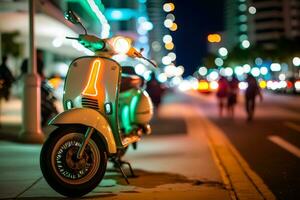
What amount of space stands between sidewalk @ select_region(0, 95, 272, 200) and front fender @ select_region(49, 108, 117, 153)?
2.29 feet

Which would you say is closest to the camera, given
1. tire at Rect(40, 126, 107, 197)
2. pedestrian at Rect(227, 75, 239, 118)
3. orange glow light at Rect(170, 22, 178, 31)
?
tire at Rect(40, 126, 107, 197)

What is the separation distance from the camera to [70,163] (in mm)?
7457

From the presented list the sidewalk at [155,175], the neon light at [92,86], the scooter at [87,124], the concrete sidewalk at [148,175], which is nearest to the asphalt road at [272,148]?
the sidewalk at [155,175]

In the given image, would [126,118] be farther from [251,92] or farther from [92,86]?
[251,92]

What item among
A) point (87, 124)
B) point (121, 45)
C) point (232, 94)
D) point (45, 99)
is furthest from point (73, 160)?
point (232, 94)

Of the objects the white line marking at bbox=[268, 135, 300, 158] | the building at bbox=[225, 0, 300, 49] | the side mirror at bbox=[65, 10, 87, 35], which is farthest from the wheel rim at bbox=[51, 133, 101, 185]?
the building at bbox=[225, 0, 300, 49]

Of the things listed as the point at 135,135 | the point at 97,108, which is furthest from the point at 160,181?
the point at 97,108

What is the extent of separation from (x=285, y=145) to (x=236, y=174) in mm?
4619

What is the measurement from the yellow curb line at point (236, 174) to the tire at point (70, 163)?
1.79 m

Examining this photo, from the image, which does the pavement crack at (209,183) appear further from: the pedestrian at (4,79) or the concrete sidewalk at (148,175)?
the pedestrian at (4,79)

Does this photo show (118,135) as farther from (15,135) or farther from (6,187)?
(15,135)

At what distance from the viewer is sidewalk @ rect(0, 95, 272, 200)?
784 cm

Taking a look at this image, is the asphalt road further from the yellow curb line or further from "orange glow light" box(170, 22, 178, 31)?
"orange glow light" box(170, 22, 178, 31)

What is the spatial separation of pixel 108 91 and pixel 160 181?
166cm
